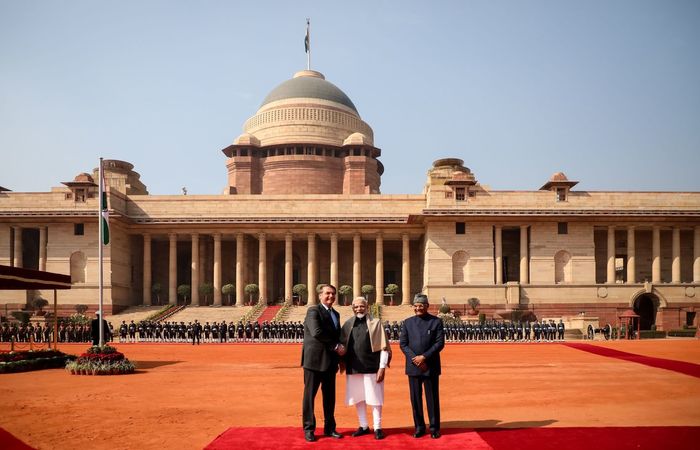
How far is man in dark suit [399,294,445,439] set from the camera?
9.74 metres

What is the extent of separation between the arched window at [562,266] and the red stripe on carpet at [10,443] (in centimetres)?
4741

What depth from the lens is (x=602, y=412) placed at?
38.9 feet

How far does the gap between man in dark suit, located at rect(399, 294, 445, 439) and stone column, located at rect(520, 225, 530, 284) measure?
43104 millimetres

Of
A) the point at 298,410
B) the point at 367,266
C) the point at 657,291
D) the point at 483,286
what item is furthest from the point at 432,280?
the point at 298,410

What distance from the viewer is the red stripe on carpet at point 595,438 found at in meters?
8.87

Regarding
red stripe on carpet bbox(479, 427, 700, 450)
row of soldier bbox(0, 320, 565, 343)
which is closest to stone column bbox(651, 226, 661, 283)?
row of soldier bbox(0, 320, 565, 343)

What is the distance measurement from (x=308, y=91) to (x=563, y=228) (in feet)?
116

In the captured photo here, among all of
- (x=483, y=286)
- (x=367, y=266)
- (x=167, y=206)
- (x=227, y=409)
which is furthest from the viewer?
(x=367, y=266)

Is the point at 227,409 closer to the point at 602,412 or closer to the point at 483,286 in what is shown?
the point at 602,412

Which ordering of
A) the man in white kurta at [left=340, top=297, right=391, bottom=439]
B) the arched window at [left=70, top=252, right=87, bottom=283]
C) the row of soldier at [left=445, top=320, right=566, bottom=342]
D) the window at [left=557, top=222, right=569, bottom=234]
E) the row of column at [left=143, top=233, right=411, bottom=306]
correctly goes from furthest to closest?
the row of column at [left=143, top=233, right=411, bottom=306]
the window at [left=557, top=222, right=569, bottom=234]
the arched window at [left=70, top=252, right=87, bottom=283]
the row of soldier at [left=445, top=320, right=566, bottom=342]
the man in white kurta at [left=340, top=297, right=391, bottom=439]

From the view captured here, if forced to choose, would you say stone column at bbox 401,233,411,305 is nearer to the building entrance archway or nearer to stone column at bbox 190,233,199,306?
stone column at bbox 190,233,199,306

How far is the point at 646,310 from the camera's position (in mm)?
53969

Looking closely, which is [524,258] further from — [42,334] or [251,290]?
[42,334]

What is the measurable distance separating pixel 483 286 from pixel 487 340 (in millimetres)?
11978
